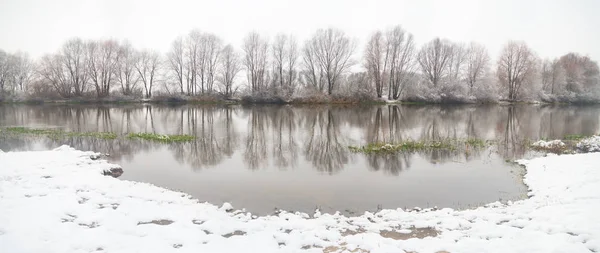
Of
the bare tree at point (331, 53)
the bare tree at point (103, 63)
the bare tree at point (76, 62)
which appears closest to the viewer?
the bare tree at point (331, 53)

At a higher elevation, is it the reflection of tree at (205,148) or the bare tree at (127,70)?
the bare tree at (127,70)

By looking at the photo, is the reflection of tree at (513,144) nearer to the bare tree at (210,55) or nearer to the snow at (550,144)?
the snow at (550,144)

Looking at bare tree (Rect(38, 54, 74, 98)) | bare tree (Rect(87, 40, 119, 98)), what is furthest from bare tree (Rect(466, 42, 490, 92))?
bare tree (Rect(38, 54, 74, 98))

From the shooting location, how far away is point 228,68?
6319 centimetres

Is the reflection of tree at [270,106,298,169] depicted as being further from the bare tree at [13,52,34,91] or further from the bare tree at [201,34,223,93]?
the bare tree at [13,52,34,91]

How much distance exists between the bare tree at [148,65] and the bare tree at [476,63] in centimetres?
6177

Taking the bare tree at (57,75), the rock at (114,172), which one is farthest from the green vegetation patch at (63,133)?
the bare tree at (57,75)

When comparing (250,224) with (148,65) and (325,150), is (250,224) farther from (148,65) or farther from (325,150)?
(148,65)

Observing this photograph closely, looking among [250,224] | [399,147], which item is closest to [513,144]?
[399,147]

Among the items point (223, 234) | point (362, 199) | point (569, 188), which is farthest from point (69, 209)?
point (569, 188)

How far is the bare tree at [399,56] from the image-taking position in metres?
58.4

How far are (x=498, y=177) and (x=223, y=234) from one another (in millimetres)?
10603

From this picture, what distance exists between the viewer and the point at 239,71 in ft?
212

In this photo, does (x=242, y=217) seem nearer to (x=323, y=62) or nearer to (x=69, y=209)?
(x=69, y=209)
